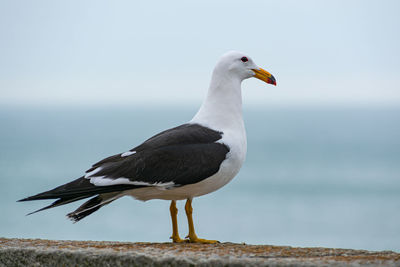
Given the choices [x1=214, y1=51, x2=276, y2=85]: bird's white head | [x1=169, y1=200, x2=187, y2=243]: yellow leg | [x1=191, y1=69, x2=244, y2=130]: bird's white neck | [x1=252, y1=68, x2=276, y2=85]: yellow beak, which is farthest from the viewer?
[x1=252, y1=68, x2=276, y2=85]: yellow beak

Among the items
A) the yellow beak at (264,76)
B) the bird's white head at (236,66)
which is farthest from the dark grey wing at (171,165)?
the yellow beak at (264,76)

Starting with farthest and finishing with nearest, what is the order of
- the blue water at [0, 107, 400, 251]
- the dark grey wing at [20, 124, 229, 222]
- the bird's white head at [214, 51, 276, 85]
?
the blue water at [0, 107, 400, 251]
the bird's white head at [214, 51, 276, 85]
the dark grey wing at [20, 124, 229, 222]

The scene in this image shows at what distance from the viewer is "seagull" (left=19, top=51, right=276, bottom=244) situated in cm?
587

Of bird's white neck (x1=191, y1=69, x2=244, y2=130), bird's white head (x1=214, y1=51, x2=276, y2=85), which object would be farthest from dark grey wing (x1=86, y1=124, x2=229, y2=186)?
bird's white head (x1=214, y1=51, x2=276, y2=85)

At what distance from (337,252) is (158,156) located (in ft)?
6.97

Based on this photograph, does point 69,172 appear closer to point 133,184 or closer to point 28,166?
point 28,166

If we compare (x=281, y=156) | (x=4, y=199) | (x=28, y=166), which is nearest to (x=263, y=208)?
(x=4, y=199)

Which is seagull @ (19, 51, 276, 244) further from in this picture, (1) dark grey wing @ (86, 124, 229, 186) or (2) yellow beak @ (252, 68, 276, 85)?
(2) yellow beak @ (252, 68, 276, 85)

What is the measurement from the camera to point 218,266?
13.7ft

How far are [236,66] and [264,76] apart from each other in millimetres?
454

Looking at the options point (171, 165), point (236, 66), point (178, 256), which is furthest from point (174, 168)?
point (178, 256)

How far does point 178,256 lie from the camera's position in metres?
4.32

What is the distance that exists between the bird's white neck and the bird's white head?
37 millimetres

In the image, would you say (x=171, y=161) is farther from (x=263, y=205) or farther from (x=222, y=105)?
(x=263, y=205)
